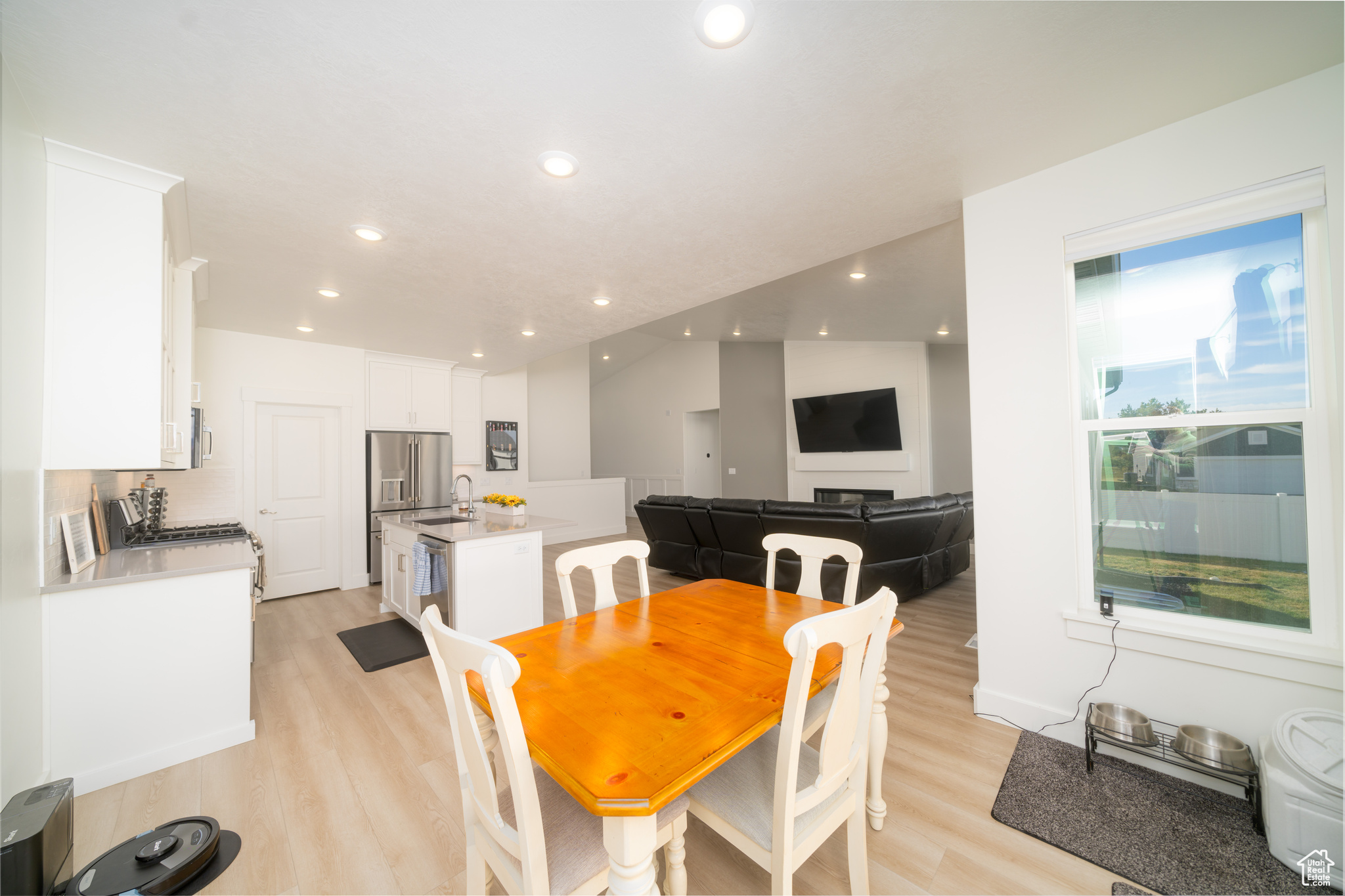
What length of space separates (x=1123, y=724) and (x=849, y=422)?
5.59 m

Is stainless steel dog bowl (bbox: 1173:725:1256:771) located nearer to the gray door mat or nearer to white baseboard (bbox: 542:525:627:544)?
the gray door mat

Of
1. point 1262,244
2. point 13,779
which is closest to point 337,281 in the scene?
point 13,779

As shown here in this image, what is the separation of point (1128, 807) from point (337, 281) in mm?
4648

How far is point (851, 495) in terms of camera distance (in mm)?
7457

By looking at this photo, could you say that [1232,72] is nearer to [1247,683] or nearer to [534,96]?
[1247,683]

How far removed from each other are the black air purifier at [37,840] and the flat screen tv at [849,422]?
733cm

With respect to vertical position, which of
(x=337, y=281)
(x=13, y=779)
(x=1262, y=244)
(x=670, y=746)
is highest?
(x=337, y=281)

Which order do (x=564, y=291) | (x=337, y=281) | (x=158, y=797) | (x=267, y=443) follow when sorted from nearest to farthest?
1. (x=158, y=797)
2. (x=337, y=281)
3. (x=564, y=291)
4. (x=267, y=443)

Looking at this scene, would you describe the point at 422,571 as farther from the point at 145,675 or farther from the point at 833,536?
the point at 833,536

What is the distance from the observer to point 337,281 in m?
3.21

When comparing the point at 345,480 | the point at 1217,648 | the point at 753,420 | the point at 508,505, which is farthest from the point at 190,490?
the point at 753,420

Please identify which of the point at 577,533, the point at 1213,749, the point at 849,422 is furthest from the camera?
the point at 577,533

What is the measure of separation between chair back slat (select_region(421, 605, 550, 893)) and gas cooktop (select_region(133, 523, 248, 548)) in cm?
305

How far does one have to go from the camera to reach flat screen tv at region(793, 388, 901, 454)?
6.90 meters
